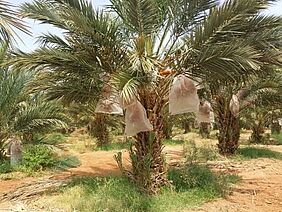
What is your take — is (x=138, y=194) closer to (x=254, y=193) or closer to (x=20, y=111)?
(x=254, y=193)

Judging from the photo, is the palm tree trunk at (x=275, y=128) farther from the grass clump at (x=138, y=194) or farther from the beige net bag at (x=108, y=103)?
the beige net bag at (x=108, y=103)

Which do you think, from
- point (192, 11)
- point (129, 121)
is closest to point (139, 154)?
point (129, 121)

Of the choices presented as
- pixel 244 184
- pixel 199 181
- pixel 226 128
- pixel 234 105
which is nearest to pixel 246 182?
pixel 244 184

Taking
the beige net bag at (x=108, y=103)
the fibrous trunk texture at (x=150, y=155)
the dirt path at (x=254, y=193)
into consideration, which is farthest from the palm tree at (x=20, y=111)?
the dirt path at (x=254, y=193)

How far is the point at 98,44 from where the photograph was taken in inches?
265

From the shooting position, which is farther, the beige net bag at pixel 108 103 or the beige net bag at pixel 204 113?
the beige net bag at pixel 204 113

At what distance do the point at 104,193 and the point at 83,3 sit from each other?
10.7 feet

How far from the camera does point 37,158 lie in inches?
412

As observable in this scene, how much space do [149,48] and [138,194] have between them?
255 centimetres

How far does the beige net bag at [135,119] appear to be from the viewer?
6.51 metres

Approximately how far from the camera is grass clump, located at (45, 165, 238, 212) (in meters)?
5.88

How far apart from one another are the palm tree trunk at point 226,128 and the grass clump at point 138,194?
4722 mm

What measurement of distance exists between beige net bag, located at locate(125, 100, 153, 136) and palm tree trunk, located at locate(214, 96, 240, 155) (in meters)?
6.08

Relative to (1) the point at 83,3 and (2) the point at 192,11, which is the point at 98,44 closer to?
(1) the point at 83,3
